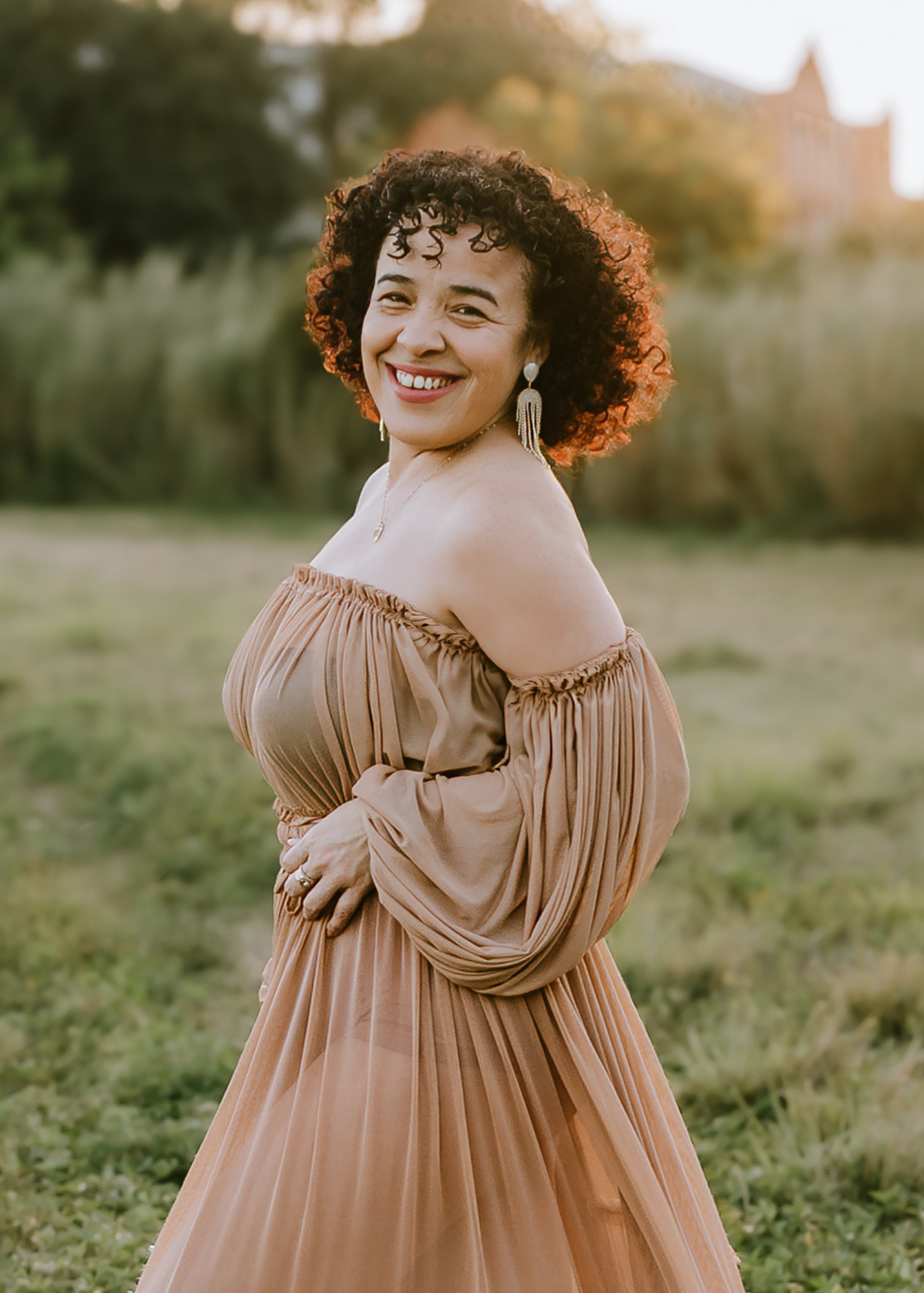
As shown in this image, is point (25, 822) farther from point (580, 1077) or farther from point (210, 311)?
point (210, 311)

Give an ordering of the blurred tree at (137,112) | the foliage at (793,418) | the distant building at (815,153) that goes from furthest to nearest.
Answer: the blurred tree at (137,112), the distant building at (815,153), the foliage at (793,418)

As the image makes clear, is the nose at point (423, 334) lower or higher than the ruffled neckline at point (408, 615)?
higher

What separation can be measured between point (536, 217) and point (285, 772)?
845 mm

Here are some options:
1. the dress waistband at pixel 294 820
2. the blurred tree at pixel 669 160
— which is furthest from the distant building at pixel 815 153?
the dress waistband at pixel 294 820

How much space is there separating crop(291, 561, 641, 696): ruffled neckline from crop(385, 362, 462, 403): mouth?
10.5 inches

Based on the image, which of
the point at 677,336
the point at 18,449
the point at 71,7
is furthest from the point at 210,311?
the point at 71,7

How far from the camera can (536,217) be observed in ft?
6.16

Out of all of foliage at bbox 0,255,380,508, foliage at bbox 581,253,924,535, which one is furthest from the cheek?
foliage at bbox 0,255,380,508

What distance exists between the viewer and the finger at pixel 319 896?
6.20 ft

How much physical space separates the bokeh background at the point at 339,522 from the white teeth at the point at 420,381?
0.46 meters

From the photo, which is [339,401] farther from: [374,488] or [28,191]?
[374,488]

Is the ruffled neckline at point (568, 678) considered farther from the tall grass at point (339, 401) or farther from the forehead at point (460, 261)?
the tall grass at point (339, 401)

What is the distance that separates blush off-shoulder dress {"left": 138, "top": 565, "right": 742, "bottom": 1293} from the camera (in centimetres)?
177

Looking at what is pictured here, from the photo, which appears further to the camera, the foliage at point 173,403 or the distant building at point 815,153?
the distant building at point 815,153
